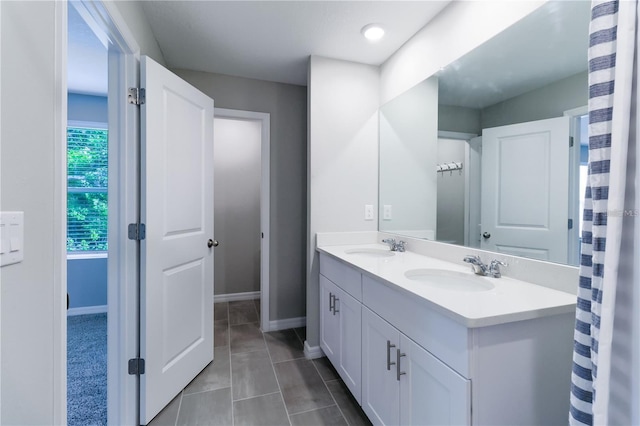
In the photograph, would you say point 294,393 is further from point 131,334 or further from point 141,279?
point 141,279

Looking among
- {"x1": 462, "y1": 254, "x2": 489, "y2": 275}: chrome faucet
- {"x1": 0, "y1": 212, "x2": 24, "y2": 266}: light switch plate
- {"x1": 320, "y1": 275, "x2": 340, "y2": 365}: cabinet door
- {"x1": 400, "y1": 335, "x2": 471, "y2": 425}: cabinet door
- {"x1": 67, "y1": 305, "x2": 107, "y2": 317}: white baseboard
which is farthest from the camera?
{"x1": 67, "y1": 305, "x2": 107, "y2": 317}: white baseboard

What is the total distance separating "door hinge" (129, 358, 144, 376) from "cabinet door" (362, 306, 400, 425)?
1.23 metres

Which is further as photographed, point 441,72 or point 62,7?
point 441,72

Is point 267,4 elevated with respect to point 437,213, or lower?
elevated

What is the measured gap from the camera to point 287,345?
93.5 inches

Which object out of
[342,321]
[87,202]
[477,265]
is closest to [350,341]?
[342,321]

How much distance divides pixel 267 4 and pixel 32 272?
69.7 inches

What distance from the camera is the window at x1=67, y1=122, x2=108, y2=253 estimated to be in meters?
3.12

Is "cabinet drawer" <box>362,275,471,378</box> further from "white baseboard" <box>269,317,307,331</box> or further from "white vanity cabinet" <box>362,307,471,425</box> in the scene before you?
"white baseboard" <box>269,317,307,331</box>

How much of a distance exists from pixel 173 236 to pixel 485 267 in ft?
5.80

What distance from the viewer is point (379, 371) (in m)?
1.33

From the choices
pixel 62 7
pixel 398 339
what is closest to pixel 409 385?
pixel 398 339

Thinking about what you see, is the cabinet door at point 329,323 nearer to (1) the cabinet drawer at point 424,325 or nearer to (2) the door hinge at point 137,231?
(1) the cabinet drawer at point 424,325

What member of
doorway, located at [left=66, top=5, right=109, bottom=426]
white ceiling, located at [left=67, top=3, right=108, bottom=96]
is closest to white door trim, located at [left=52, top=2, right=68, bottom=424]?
white ceiling, located at [left=67, top=3, right=108, bottom=96]
